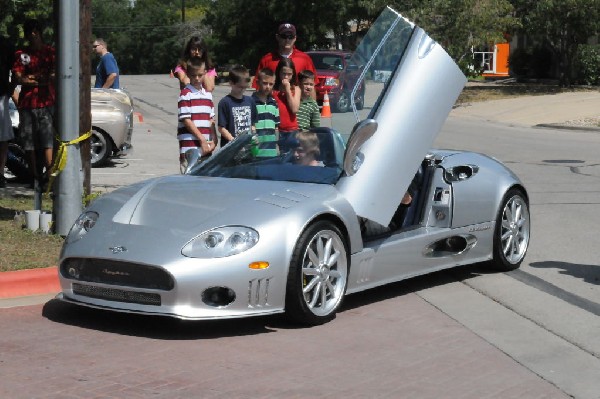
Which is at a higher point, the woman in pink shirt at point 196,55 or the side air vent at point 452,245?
the woman in pink shirt at point 196,55

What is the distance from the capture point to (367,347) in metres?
6.73

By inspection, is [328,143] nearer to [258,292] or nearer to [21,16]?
[258,292]

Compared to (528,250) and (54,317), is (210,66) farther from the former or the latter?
(54,317)

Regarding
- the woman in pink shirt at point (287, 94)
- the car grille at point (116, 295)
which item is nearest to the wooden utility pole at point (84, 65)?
the woman in pink shirt at point (287, 94)

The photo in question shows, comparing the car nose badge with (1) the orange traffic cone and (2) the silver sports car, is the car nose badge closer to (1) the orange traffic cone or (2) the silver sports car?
(2) the silver sports car

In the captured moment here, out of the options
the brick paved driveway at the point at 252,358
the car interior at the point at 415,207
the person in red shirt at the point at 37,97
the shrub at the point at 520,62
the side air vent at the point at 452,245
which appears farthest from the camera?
the shrub at the point at 520,62

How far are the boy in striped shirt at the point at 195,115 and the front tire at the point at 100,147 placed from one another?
18.2 feet

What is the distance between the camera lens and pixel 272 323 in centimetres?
729

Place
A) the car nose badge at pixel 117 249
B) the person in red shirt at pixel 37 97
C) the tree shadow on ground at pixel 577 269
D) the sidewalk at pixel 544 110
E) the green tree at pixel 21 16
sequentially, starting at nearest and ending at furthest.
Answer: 1. the car nose badge at pixel 117 249
2. the tree shadow on ground at pixel 577 269
3. the person in red shirt at pixel 37 97
4. the green tree at pixel 21 16
5. the sidewalk at pixel 544 110

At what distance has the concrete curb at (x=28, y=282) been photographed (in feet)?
25.9

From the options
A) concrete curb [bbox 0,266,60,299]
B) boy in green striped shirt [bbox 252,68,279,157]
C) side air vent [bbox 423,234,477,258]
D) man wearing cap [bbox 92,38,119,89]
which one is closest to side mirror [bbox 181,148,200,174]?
concrete curb [bbox 0,266,60,299]

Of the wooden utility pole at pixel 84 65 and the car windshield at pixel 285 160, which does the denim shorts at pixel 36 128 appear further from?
the car windshield at pixel 285 160

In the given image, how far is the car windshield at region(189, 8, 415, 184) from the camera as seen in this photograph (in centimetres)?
787

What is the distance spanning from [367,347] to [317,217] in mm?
957
